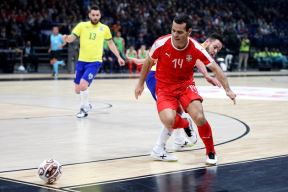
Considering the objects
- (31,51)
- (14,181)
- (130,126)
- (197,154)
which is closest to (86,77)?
(130,126)

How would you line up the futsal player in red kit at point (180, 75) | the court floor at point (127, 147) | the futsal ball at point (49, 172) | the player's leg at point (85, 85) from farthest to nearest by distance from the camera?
1. the player's leg at point (85, 85)
2. the futsal player in red kit at point (180, 75)
3. the court floor at point (127, 147)
4. the futsal ball at point (49, 172)

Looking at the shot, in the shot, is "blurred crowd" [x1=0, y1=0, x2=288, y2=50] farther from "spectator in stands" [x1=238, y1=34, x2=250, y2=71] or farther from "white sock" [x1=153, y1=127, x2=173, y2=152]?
"white sock" [x1=153, y1=127, x2=173, y2=152]

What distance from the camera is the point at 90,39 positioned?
15.1 m

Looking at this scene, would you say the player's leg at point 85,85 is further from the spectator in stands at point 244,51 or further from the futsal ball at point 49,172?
the spectator in stands at point 244,51

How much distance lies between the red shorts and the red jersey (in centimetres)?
8

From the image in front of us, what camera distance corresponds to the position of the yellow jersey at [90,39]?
591 inches

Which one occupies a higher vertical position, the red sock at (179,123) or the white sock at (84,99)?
the red sock at (179,123)

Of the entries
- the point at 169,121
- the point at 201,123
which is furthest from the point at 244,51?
the point at 169,121

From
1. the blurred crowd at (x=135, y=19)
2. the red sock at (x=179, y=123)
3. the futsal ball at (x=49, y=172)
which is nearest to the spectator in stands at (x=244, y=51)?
the blurred crowd at (x=135, y=19)

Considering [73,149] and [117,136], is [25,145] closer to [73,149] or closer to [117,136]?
[73,149]

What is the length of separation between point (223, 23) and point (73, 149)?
3761 centimetres

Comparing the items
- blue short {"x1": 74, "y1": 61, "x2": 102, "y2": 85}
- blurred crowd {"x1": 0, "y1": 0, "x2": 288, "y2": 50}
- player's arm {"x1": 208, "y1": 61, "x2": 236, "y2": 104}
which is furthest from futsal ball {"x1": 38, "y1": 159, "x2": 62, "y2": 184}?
blurred crowd {"x1": 0, "y1": 0, "x2": 288, "y2": 50}

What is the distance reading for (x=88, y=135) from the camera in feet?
38.6

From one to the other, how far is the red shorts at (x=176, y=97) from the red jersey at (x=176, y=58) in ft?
0.28
